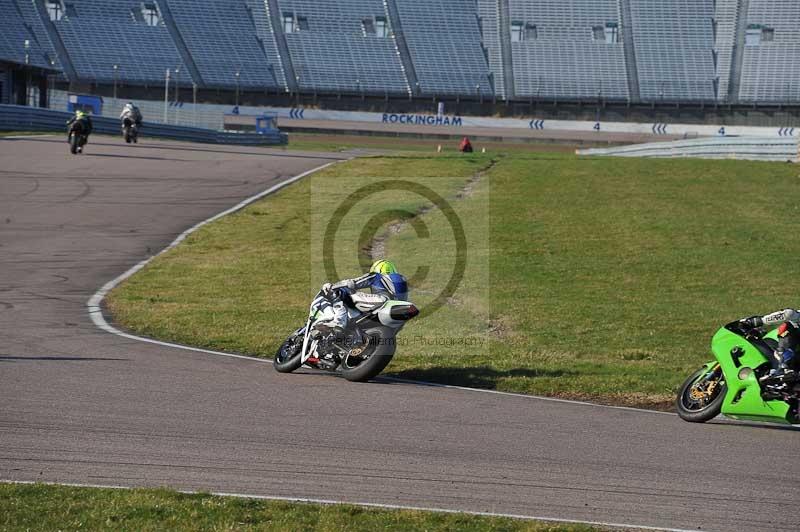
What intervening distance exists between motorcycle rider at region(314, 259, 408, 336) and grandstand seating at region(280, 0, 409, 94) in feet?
194

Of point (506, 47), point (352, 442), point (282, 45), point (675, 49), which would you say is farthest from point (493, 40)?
point (352, 442)

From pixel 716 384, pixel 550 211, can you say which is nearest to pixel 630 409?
pixel 716 384

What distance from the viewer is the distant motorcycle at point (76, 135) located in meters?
32.8

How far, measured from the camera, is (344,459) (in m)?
7.48

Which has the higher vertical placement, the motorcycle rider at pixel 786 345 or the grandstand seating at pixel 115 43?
the grandstand seating at pixel 115 43

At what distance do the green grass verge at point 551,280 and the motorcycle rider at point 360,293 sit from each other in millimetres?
1078

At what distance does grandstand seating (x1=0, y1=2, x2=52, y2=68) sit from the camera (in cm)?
6397

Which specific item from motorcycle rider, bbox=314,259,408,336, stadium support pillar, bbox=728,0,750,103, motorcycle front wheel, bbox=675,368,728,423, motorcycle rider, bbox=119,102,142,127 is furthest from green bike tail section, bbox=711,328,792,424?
stadium support pillar, bbox=728,0,750,103

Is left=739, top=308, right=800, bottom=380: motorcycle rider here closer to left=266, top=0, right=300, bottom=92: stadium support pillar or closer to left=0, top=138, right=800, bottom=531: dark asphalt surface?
left=0, top=138, right=800, bottom=531: dark asphalt surface

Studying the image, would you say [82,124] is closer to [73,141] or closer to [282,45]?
[73,141]

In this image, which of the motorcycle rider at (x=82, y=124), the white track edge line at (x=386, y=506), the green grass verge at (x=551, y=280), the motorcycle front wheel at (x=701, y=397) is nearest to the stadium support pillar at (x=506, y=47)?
the motorcycle rider at (x=82, y=124)

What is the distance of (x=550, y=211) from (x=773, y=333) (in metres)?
14.8

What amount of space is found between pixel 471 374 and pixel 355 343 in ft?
4.53

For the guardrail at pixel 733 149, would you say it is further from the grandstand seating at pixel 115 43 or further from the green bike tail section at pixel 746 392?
the grandstand seating at pixel 115 43
